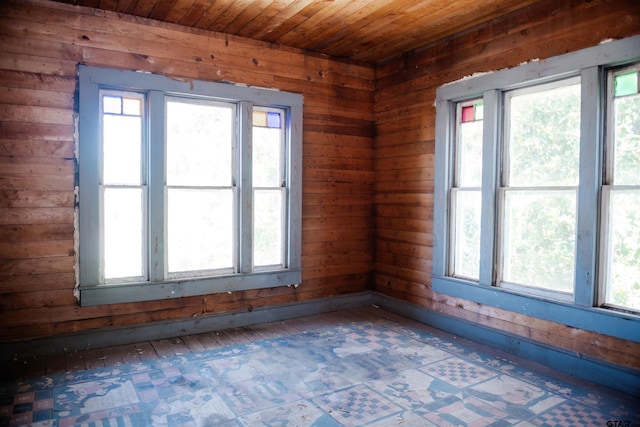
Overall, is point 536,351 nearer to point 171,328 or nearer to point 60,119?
point 171,328

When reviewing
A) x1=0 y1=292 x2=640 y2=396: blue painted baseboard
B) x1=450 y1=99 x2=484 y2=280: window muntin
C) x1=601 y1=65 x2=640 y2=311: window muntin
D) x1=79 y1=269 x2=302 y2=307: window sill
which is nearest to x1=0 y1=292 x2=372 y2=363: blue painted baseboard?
x1=0 y1=292 x2=640 y2=396: blue painted baseboard

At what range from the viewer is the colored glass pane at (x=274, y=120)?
4.64 m

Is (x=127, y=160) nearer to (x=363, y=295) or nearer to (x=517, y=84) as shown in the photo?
(x=363, y=295)

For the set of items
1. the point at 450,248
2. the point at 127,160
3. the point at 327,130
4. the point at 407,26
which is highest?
the point at 407,26

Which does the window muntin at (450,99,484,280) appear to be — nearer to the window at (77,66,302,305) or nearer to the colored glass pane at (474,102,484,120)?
the colored glass pane at (474,102,484,120)

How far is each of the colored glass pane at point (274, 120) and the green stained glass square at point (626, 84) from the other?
3045 millimetres

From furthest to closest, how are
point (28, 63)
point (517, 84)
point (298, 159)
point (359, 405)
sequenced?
point (298, 159) → point (517, 84) → point (28, 63) → point (359, 405)

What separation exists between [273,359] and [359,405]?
1003mm

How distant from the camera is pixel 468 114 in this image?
4.31 metres

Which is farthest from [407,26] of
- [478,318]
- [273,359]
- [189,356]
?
[189,356]

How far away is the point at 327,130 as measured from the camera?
16.4 feet

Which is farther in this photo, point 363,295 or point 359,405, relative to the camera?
point 363,295

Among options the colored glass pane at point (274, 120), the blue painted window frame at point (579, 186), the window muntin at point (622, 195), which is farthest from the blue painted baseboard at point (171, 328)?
the window muntin at point (622, 195)

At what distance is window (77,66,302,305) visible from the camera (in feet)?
12.3
